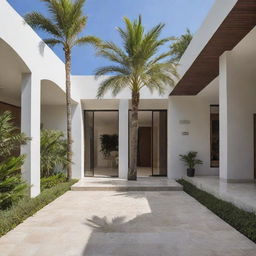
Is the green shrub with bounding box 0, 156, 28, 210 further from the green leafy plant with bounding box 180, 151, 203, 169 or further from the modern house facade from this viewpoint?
the green leafy plant with bounding box 180, 151, 203, 169

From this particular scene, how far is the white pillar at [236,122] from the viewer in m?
9.20

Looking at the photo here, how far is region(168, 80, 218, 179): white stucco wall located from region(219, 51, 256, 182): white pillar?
5136 millimetres

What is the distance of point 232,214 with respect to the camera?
6.50 metres

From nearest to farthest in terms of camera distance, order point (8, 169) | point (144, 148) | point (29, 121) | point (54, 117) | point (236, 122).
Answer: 1. point (8, 169)
2. point (29, 121)
3. point (236, 122)
4. point (54, 117)
5. point (144, 148)

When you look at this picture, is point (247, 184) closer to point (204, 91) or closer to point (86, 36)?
point (204, 91)

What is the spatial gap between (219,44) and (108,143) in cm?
1086

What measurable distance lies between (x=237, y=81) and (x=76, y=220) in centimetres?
636

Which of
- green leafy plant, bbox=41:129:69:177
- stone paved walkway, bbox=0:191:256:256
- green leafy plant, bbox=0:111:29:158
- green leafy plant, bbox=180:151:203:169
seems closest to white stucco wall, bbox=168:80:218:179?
green leafy plant, bbox=180:151:203:169

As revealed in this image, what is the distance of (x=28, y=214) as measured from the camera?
715cm

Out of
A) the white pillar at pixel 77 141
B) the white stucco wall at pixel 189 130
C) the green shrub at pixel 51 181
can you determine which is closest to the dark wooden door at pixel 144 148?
the white stucco wall at pixel 189 130

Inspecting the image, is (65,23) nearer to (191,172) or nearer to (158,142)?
(158,142)

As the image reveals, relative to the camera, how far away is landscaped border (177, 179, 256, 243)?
18.2ft

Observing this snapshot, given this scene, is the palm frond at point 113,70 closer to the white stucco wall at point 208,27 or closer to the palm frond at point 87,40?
the palm frond at point 87,40

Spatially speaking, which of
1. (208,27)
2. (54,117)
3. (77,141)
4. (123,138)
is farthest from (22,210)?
(54,117)
